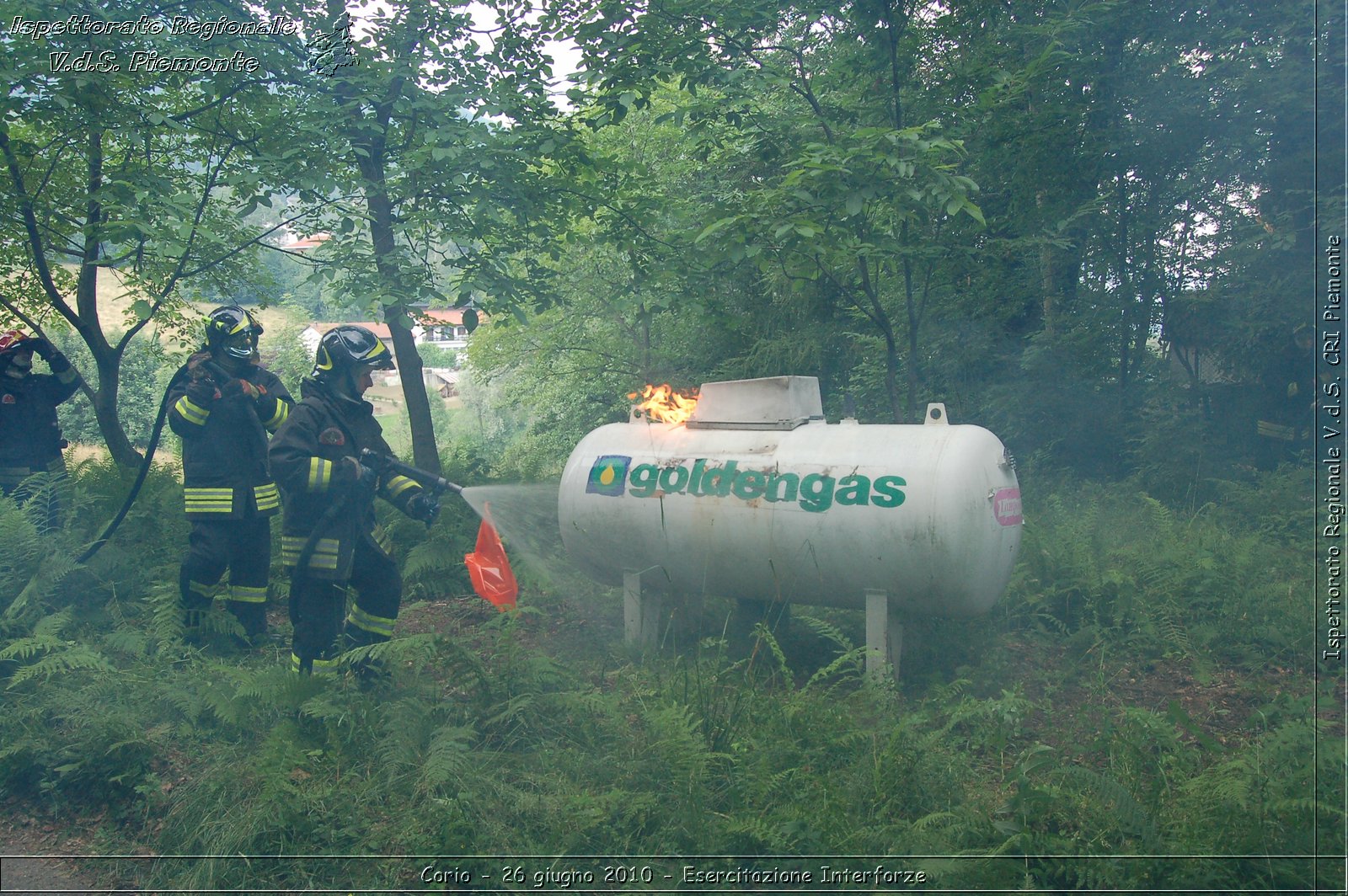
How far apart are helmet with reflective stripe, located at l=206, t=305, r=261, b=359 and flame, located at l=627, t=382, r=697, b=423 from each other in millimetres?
3062

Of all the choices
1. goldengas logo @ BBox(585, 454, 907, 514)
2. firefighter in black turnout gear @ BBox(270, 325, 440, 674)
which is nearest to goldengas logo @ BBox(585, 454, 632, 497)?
goldengas logo @ BBox(585, 454, 907, 514)

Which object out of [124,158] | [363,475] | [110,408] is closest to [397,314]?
[363,475]

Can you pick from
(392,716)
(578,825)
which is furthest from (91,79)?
(578,825)

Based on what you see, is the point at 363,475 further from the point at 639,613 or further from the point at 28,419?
the point at 28,419

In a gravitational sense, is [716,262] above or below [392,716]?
above

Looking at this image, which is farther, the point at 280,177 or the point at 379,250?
the point at 379,250

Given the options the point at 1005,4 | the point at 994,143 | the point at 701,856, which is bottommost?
the point at 701,856

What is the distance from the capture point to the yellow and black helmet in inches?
221

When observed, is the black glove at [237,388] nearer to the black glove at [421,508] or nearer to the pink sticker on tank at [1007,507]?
the black glove at [421,508]

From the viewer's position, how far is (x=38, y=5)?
6445 millimetres

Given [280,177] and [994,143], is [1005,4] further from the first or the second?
[280,177]

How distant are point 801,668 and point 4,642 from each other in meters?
5.63

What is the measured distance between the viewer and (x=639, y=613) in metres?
6.63

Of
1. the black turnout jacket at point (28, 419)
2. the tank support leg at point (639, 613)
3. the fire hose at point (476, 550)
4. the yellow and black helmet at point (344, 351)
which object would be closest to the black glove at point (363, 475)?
the fire hose at point (476, 550)
